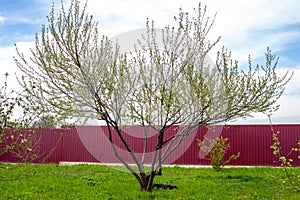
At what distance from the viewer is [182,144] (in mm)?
16188

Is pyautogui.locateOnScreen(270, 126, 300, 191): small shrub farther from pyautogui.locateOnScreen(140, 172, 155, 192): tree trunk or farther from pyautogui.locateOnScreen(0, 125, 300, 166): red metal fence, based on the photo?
pyautogui.locateOnScreen(0, 125, 300, 166): red metal fence

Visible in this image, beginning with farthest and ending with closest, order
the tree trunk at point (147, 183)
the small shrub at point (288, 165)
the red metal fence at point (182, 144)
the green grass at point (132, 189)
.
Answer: the red metal fence at point (182, 144), the tree trunk at point (147, 183), the green grass at point (132, 189), the small shrub at point (288, 165)

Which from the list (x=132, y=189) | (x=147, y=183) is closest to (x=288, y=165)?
(x=147, y=183)

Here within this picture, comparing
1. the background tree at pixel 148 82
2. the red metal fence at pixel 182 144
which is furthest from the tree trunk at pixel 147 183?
the red metal fence at pixel 182 144

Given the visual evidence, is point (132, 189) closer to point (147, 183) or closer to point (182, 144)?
point (147, 183)

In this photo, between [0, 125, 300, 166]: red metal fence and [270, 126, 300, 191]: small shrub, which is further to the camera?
[0, 125, 300, 166]: red metal fence

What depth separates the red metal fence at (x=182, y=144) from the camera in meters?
15.1

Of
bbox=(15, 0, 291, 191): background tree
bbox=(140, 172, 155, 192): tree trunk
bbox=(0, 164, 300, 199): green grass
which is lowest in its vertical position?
bbox=(0, 164, 300, 199): green grass

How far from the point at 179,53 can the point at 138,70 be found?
1038mm

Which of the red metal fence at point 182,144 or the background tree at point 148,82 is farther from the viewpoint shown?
the red metal fence at point 182,144

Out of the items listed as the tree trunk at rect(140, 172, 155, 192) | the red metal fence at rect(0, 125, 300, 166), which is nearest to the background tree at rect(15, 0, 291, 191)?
the tree trunk at rect(140, 172, 155, 192)

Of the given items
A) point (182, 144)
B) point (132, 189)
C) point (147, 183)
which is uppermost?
point (182, 144)

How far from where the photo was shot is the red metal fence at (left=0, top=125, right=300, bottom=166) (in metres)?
15.1

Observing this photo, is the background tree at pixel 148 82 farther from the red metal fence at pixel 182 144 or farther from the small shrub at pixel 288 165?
the red metal fence at pixel 182 144
